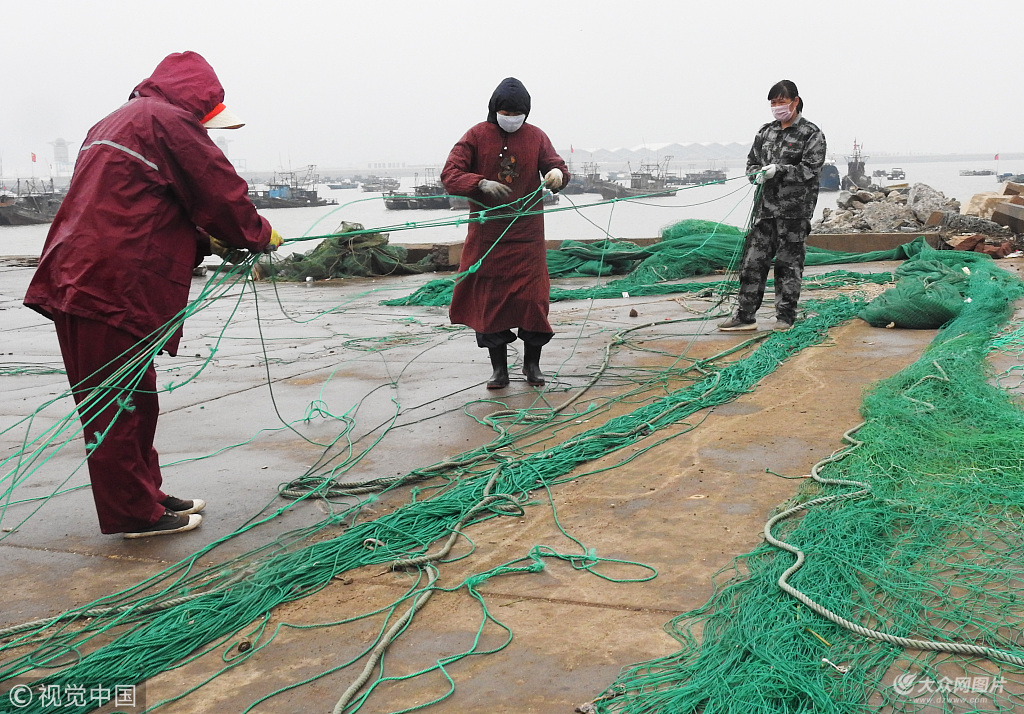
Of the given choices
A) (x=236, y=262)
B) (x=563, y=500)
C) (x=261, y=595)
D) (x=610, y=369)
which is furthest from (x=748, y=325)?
(x=261, y=595)

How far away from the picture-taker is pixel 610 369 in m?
5.55

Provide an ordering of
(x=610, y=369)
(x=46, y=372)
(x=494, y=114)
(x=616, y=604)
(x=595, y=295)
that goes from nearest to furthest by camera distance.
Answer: (x=616, y=604) → (x=494, y=114) → (x=610, y=369) → (x=46, y=372) → (x=595, y=295)

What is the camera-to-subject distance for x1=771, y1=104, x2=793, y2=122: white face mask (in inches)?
237

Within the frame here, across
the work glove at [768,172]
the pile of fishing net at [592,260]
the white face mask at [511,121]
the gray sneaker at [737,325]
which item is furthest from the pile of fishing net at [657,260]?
the white face mask at [511,121]

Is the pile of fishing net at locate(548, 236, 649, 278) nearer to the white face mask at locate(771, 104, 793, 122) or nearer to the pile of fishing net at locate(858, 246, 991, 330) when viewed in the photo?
the pile of fishing net at locate(858, 246, 991, 330)

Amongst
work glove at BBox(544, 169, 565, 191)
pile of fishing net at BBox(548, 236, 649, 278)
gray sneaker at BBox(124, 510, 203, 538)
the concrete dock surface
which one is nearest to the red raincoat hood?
the concrete dock surface

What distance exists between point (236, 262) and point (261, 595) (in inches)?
51.3

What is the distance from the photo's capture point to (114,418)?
2.92 metres

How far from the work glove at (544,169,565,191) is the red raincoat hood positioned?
2.10 m

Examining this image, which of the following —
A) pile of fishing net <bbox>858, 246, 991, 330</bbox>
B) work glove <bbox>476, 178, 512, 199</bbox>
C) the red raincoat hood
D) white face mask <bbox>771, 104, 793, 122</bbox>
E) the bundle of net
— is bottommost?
the bundle of net

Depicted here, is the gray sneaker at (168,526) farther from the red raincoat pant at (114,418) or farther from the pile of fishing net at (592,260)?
the pile of fishing net at (592,260)

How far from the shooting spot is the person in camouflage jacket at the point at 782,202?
6.06m

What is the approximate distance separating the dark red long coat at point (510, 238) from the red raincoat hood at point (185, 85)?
1950 mm

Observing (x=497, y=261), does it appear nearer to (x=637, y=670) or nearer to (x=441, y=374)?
(x=441, y=374)
